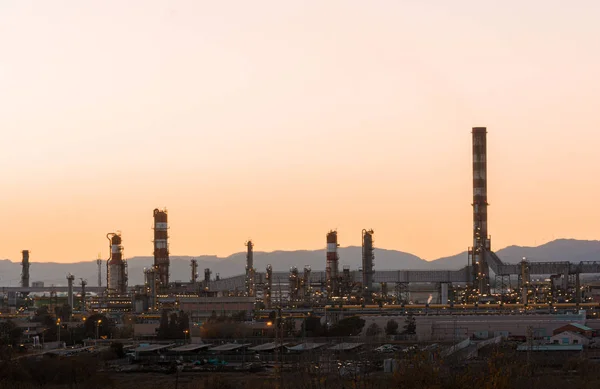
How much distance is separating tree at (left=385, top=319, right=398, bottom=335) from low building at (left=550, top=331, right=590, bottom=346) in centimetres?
942

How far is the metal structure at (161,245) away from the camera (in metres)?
67.9

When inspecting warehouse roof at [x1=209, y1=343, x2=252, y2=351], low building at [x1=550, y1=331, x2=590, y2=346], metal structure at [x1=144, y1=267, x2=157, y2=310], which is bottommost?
warehouse roof at [x1=209, y1=343, x2=252, y2=351]

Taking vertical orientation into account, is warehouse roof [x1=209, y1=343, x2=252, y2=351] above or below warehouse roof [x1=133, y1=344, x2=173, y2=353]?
above

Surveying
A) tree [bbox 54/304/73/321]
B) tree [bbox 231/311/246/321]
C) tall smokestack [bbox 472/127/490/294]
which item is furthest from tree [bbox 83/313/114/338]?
tall smokestack [bbox 472/127/490/294]

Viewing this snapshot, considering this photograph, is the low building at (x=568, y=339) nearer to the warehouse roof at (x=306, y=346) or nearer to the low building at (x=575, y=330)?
the low building at (x=575, y=330)

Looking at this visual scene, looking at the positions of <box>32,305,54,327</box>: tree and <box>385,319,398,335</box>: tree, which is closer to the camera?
<box>385,319,398,335</box>: tree

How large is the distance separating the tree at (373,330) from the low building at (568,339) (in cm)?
962

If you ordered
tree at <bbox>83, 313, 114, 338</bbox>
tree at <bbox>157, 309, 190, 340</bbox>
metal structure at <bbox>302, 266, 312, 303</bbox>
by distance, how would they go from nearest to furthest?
tree at <bbox>157, 309, 190, 340</bbox> < tree at <bbox>83, 313, 114, 338</bbox> < metal structure at <bbox>302, 266, 312, 303</bbox>

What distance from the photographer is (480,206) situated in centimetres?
6500

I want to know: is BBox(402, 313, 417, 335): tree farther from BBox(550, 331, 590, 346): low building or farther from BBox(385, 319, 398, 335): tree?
BBox(550, 331, 590, 346): low building

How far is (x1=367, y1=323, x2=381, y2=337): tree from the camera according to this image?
49.1 metres

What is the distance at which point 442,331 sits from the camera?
4866 centimetres

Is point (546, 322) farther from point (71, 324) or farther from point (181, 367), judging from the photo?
point (71, 324)

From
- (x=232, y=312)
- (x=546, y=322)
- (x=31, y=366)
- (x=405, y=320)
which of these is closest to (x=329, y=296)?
(x=232, y=312)
